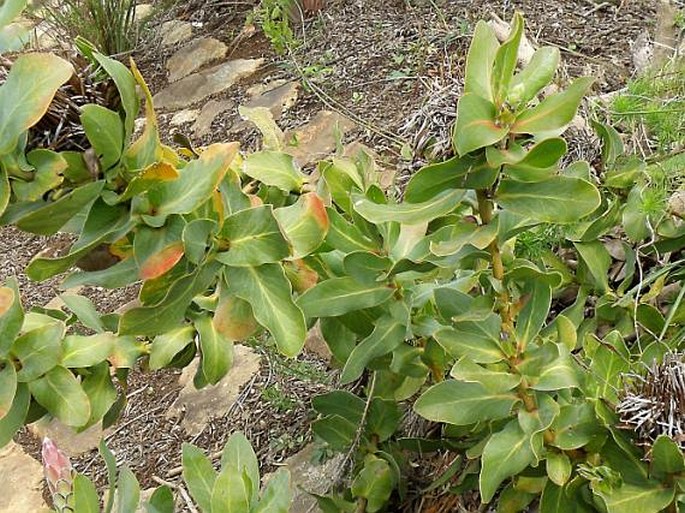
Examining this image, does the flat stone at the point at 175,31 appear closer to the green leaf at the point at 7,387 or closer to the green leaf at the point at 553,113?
the green leaf at the point at 7,387

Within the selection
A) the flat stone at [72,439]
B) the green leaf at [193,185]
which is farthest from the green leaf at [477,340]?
the flat stone at [72,439]

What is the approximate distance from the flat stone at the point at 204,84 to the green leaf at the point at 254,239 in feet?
9.83

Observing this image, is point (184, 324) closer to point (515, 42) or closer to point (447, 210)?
point (447, 210)

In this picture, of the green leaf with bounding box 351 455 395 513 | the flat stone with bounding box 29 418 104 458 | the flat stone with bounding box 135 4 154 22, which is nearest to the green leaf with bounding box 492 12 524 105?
the green leaf with bounding box 351 455 395 513

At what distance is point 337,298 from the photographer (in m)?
1.22

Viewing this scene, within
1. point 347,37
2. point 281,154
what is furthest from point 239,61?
point 281,154

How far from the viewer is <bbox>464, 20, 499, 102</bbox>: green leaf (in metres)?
0.99

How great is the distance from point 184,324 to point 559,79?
60.8 inches

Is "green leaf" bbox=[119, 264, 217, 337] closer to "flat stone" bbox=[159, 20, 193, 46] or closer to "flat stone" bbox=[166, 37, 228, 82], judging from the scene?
"flat stone" bbox=[166, 37, 228, 82]

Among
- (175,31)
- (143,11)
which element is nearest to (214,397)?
(175,31)

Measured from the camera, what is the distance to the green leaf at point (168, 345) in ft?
4.14

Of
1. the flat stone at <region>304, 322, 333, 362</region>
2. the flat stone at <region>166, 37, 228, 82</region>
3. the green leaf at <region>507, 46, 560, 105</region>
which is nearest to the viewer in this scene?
the green leaf at <region>507, 46, 560, 105</region>

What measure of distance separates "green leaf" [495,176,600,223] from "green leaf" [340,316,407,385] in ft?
1.04

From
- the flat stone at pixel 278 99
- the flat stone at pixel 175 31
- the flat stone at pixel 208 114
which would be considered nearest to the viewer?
the flat stone at pixel 278 99
